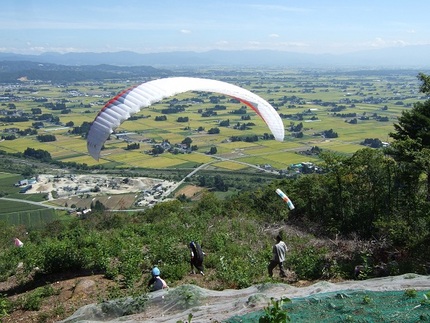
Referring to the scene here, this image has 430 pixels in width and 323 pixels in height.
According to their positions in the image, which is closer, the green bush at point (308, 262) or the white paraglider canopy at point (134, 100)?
the green bush at point (308, 262)

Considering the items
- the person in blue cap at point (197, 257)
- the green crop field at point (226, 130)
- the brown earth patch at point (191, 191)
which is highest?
the person in blue cap at point (197, 257)

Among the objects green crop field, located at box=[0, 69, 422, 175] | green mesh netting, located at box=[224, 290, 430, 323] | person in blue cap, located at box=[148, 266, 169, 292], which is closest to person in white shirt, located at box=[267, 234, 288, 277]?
person in blue cap, located at box=[148, 266, 169, 292]

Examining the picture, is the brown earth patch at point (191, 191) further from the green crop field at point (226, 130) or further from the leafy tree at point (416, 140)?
the leafy tree at point (416, 140)

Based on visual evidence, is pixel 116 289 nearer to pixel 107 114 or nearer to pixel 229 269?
pixel 229 269

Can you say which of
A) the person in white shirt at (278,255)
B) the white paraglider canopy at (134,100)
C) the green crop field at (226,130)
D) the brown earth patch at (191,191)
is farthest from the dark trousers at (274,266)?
the green crop field at (226,130)

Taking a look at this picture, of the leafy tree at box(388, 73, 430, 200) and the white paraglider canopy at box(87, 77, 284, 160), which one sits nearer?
the white paraglider canopy at box(87, 77, 284, 160)

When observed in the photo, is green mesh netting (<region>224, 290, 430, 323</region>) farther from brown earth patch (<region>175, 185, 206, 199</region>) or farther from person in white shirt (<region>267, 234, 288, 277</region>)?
brown earth patch (<region>175, 185, 206, 199</region>)

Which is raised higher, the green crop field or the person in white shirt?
the person in white shirt

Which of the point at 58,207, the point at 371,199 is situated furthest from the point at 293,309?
the point at 58,207

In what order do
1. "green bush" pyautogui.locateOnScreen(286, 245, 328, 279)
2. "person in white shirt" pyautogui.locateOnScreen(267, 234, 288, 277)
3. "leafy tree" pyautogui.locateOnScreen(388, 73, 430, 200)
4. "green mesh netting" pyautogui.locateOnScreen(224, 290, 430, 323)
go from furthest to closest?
"leafy tree" pyautogui.locateOnScreen(388, 73, 430, 200) → "green bush" pyautogui.locateOnScreen(286, 245, 328, 279) → "person in white shirt" pyautogui.locateOnScreen(267, 234, 288, 277) → "green mesh netting" pyautogui.locateOnScreen(224, 290, 430, 323)
